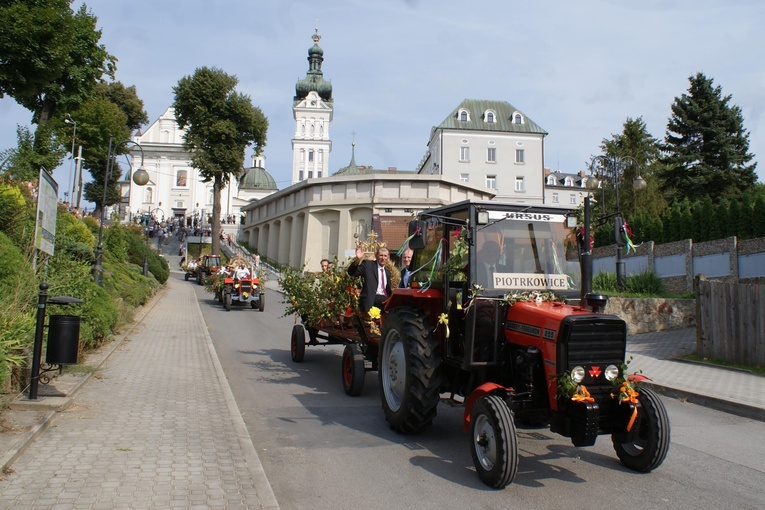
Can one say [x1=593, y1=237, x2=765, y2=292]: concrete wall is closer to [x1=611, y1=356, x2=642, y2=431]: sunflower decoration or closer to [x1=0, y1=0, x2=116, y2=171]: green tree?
[x1=611, y1=356, x2=642, y2=431]: sunflower decoration

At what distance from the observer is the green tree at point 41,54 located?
2139 cm

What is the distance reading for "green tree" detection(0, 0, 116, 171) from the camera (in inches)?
842

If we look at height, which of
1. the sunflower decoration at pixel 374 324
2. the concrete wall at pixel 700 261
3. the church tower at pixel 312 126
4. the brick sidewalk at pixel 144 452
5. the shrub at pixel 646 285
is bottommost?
the brick sidewalk at pixel 144 452

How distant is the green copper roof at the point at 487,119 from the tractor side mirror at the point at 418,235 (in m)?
61.7

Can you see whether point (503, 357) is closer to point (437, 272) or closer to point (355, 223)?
point (437, 272)

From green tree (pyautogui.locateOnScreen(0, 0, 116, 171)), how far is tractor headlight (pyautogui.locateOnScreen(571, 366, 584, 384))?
911 inches

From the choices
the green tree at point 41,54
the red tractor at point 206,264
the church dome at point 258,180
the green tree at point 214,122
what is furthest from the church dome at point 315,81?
the green tree at point 41,54

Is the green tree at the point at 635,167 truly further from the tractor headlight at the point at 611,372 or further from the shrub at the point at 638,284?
the tractor headlight at the point at 611,372

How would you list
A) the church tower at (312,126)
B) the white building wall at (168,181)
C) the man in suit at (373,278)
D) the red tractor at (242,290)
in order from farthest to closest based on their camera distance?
the church tower at (312,126) < the white building wall at (168,181) < the red tractor at (242,290) < the man in suit at (373,278)

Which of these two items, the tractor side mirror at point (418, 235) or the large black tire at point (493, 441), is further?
the tractor side mirror at point (418, 235)

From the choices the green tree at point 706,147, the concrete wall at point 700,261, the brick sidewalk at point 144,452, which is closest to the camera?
the brick sidewalk at point 144,452

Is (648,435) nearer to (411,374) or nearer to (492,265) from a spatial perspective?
(492,265)

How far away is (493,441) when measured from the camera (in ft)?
16.6

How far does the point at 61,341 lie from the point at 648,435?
6.28m
